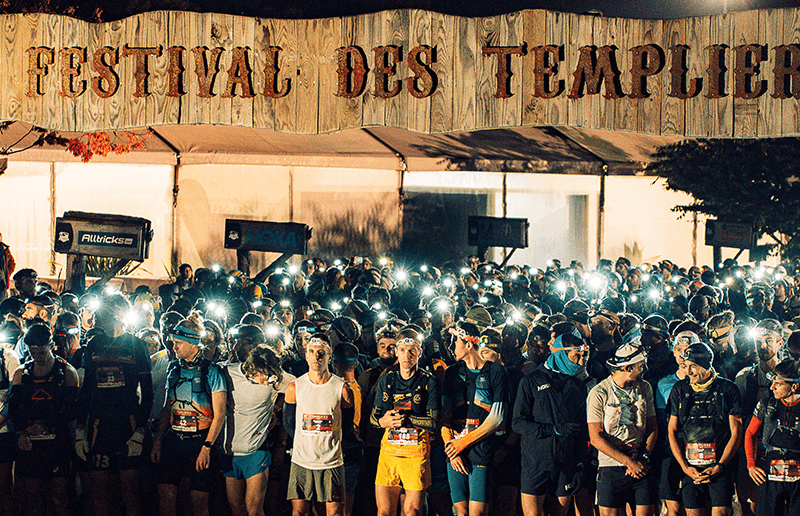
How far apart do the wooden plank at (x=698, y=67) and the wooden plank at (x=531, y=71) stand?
0.91m

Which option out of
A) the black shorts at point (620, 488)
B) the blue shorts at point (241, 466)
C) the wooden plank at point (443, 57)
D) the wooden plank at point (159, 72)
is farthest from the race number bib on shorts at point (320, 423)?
the wooden plank at point (159, 72)

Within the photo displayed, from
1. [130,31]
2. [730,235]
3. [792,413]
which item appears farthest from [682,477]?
[730,235]

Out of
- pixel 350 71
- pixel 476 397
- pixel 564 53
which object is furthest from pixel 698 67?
pixel 476 397

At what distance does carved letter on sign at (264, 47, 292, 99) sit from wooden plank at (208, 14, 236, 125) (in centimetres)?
29

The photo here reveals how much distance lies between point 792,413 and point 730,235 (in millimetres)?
11199

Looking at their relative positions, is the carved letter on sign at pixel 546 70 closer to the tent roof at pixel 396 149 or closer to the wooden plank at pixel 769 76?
the wooden plank at pixel 769 76

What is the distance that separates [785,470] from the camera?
6.29 meters

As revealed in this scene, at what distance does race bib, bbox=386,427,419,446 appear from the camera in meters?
6.54

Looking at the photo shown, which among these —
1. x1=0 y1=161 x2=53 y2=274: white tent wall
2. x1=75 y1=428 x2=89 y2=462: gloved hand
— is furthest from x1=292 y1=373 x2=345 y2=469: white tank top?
x1=0 y1=161 x2=53 y2=274: white tent wall

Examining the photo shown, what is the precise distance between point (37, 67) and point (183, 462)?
3.29 metres

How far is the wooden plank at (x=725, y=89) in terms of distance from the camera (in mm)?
6047

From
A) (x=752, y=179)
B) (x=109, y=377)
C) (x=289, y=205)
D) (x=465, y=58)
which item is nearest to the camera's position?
(x=465, y=58)

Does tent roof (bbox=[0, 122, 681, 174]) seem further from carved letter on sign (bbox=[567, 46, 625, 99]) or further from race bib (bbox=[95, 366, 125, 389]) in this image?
carved letter on sign (bbox=[567, 46, 625, 99])

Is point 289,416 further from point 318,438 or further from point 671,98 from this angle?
point 671,98
